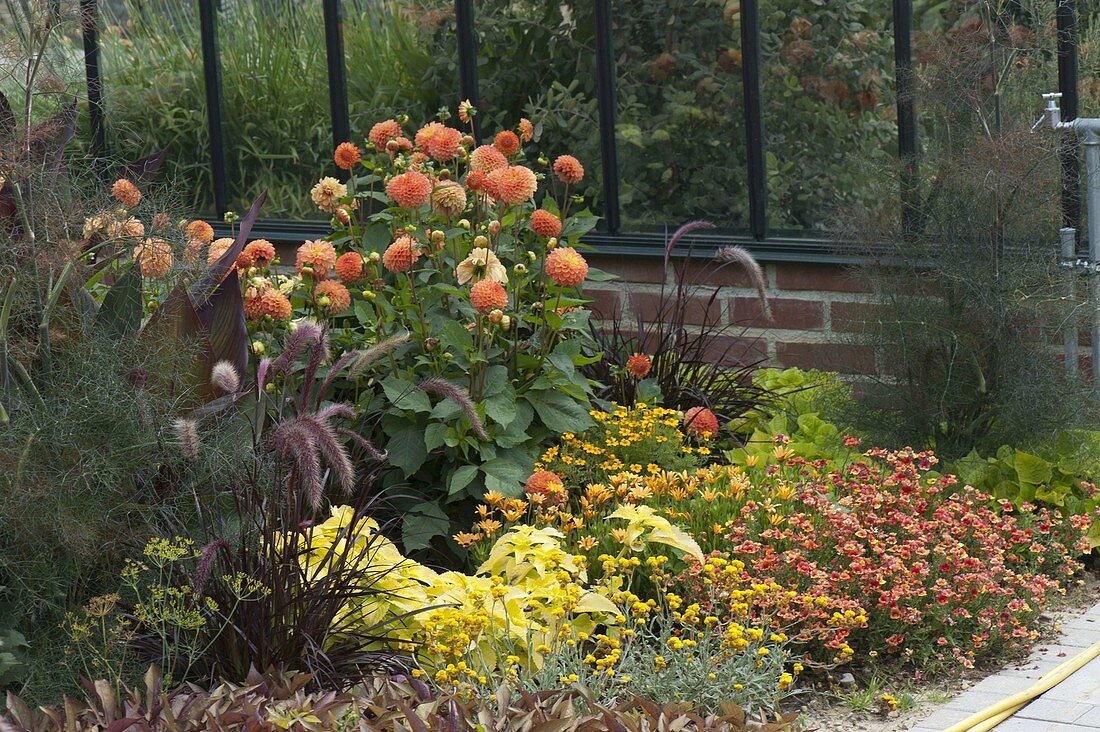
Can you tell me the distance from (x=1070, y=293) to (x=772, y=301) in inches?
61.7

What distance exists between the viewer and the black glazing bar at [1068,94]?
516cm

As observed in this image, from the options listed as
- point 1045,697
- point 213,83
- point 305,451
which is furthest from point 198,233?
point 213,83

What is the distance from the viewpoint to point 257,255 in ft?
15.1

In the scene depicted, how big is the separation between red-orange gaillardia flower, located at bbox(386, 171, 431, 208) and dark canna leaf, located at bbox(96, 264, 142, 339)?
3.31 feet

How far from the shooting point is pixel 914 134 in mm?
5773

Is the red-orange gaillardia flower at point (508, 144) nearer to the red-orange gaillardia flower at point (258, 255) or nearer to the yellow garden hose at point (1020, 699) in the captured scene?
the red-orange gaillardia flower at point (258, 255)

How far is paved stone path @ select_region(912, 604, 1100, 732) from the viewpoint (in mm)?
3549

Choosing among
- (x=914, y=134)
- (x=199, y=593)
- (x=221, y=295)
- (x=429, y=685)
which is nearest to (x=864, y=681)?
(x=429, y=685)

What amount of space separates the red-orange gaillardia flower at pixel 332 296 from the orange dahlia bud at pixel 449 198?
0.51 m

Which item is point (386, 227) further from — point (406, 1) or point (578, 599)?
Result: point (406, 1)

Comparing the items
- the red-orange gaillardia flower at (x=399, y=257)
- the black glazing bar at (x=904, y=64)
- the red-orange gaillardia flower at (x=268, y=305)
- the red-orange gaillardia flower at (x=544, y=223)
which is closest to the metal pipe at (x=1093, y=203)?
the black glazing bar at (x=904, y=64)

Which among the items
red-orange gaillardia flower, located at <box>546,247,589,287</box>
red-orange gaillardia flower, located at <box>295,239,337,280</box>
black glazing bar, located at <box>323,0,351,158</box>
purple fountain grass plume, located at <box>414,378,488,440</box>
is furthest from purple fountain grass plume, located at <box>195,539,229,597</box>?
Result: black glazing bar, located at <box>323,0,351,158</box>

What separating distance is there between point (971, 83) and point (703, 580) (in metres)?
2.24

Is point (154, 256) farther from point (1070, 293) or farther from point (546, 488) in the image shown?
point (1070, 293)
